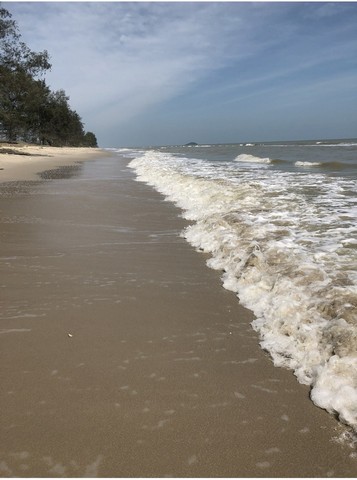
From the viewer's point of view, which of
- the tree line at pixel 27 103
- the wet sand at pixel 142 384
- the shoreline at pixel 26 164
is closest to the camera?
the wet sand at pixel 142 384

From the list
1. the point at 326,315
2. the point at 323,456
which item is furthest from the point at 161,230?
the point at 323,456

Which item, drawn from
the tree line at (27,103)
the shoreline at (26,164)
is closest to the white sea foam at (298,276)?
the shoreline at (26,164)

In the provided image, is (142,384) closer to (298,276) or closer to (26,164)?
(298,276)

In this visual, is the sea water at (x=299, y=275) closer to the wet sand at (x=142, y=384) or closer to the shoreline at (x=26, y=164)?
the wet sand at (x=142, y=384)

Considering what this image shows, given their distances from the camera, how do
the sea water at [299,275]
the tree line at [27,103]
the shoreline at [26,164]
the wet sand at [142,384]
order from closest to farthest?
the wet sand at [142,384], the sea water at [299,275], the shoreline at [26,164], the tree line at [27,103]

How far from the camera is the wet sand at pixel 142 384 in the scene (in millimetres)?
1771

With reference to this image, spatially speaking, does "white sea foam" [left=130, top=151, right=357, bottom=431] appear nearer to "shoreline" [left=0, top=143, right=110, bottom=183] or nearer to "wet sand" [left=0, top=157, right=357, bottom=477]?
"wet sand" [left=0, top=157, right=357, bottom=477]

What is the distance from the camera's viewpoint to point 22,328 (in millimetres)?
2928

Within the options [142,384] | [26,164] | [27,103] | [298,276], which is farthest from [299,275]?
[27,103]

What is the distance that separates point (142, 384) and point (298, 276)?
2009 mm

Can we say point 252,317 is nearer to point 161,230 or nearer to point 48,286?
point 48,286

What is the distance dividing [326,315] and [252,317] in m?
0.64

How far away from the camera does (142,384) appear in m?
2.30

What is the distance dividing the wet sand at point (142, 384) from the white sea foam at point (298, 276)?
161 mm
